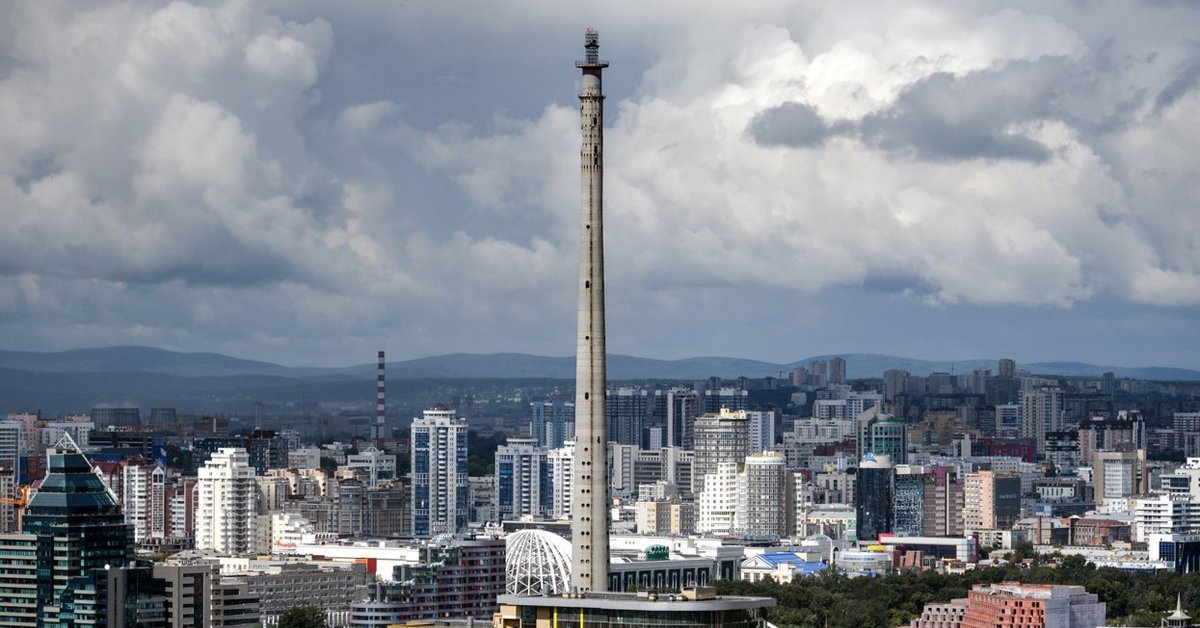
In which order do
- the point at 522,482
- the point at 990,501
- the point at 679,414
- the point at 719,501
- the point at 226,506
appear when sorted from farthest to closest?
the point at 679,414 < the point at 522,482 < the point at 990,501 < the point at 719,501 < the point at 226,506

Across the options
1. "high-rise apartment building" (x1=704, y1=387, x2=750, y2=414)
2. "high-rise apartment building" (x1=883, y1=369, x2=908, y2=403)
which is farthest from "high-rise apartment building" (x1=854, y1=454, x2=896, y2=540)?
"high-rise apartment building" (x1=883, y1=369, x2=908, y2=403)

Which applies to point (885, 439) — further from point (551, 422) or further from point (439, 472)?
point (551, 422)

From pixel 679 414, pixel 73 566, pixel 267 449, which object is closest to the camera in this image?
pixel 73 566

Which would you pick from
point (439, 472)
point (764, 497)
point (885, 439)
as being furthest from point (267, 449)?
point (885, 439)

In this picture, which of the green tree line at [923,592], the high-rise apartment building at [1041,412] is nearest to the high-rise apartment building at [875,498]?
the green tree line at [923,592]

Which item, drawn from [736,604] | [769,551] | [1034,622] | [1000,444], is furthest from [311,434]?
[736,604]

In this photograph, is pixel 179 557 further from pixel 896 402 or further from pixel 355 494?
pixel 896 402

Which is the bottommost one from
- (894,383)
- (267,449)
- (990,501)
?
(990,501)

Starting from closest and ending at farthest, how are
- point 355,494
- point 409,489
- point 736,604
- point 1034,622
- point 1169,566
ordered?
1. point 736,604
2. point 1034,622
3. point 1169,566
4. point 355,494
5. point 409,489
